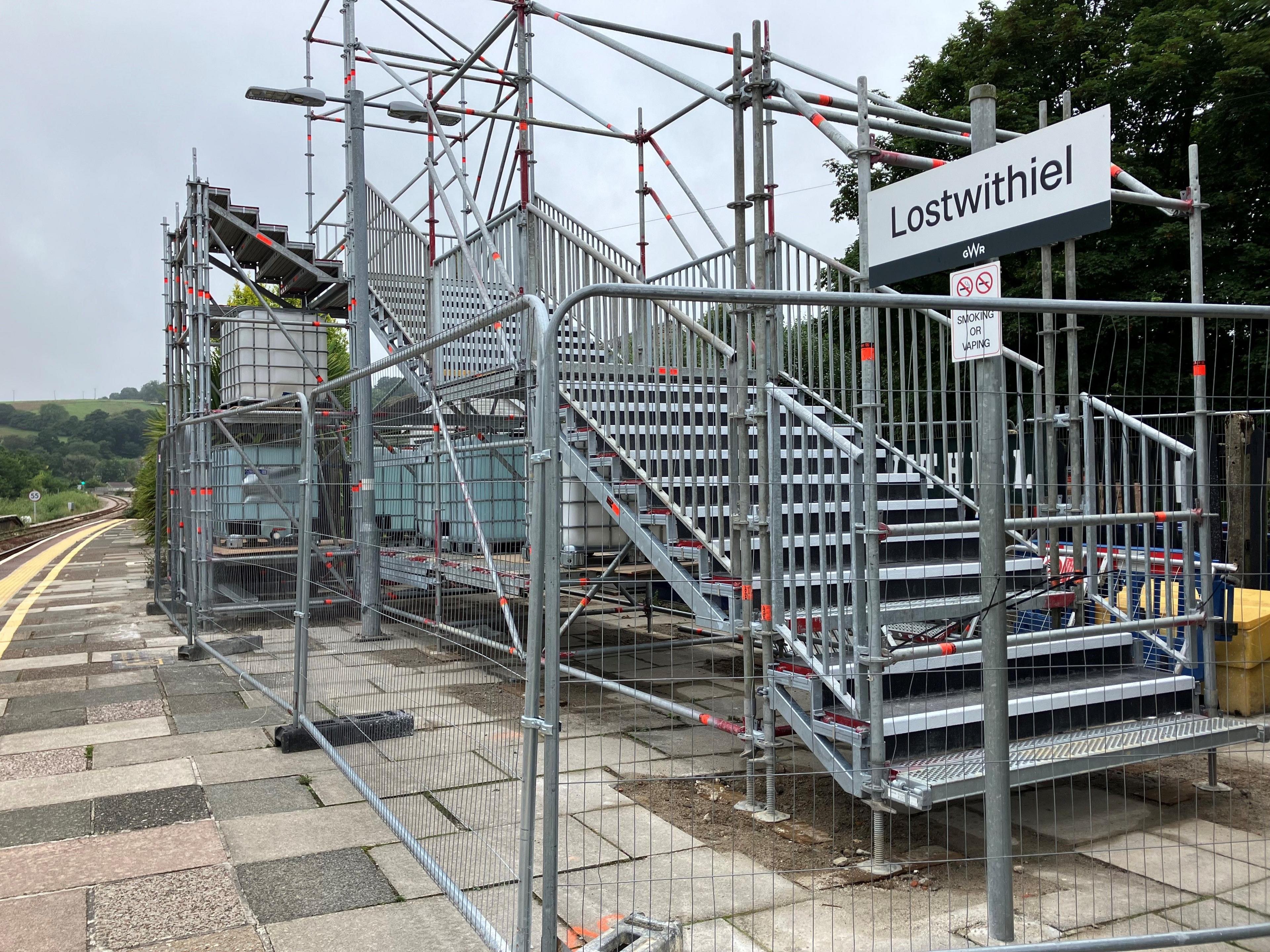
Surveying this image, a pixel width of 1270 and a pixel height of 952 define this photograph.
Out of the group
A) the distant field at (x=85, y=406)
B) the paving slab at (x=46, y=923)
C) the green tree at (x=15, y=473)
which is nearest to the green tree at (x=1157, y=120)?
the paving slab at (x=46, y=923)

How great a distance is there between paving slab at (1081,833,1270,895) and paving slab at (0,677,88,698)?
27.1 feet

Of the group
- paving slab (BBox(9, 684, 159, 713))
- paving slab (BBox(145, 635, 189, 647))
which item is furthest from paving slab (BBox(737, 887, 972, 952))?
paving slab (BBox(145, 635, 189, 647))

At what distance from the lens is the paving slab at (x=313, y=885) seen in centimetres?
412

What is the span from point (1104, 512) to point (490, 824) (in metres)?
3.54

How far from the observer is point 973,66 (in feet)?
76.2

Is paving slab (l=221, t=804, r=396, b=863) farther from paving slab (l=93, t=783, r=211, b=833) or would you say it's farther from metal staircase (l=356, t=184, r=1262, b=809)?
metal staircase (l=356, t=184, r=1262, b=809)

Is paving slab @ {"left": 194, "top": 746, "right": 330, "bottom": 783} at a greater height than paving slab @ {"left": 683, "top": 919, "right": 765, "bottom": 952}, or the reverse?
paving slab @ {"left": 683, "top": 919, "right": 765, "bottom": 952}

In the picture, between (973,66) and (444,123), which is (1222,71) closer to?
(973,66)

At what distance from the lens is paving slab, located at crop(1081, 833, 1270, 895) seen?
165 inches

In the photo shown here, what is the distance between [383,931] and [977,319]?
3.22m

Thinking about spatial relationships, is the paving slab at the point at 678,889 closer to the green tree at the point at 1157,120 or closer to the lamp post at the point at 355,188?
the lamp post at the point at 355,188

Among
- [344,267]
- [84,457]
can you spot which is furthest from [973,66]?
[84,457]

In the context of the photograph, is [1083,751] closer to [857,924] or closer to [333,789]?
[857,924]

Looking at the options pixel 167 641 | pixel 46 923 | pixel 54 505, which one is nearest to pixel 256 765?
pixel 46 923
